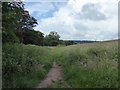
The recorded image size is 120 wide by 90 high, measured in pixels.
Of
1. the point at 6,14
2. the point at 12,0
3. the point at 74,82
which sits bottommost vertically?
the point at 74,82

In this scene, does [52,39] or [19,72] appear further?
[52,39]

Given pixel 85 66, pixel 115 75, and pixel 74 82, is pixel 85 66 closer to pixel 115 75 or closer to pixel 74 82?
pixel 74 82

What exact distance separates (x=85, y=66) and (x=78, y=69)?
370mm

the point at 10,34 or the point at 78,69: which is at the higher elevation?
the point at 10,34

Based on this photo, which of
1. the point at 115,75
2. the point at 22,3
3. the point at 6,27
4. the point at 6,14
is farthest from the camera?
the point at 22,3

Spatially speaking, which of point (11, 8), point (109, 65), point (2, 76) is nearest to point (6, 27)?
point (11, 8)

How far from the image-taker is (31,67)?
14344mm

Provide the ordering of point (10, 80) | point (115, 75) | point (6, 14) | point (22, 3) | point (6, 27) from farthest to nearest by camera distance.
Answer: point (22, 3)
point (6, 27)
point (6, 14)
point (10, 80)
point (115, 75)

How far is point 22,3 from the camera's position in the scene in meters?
15.9

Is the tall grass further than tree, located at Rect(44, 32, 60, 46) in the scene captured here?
No

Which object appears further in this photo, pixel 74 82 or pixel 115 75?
pixel 74 82

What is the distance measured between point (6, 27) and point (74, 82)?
4563 millimetres

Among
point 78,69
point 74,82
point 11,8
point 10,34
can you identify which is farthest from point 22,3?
point 74,82

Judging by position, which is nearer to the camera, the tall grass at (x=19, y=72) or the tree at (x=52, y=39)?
the tall grass at (x=19, y=72)
